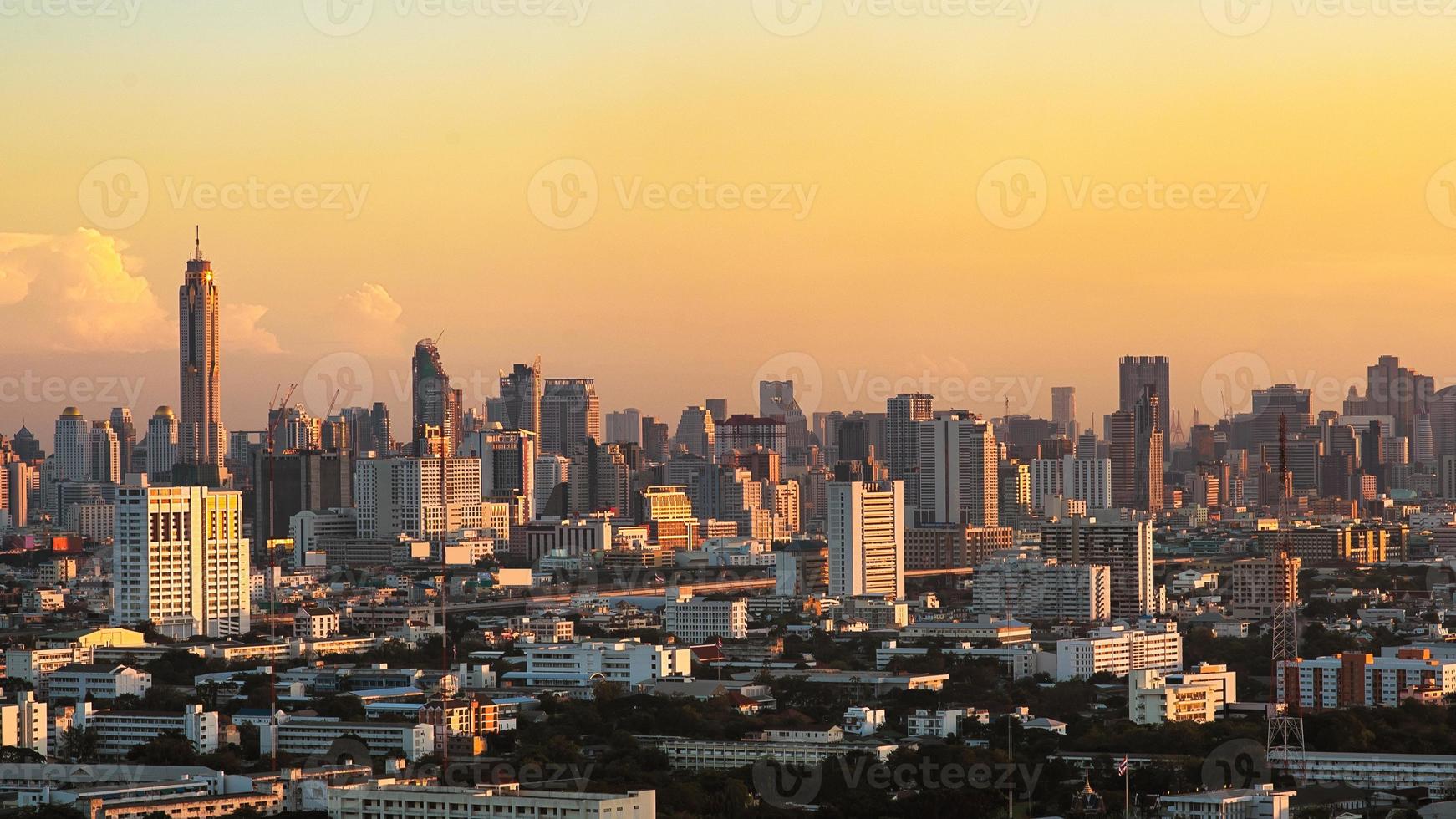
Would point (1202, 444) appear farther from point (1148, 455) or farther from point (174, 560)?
point (174, 560)

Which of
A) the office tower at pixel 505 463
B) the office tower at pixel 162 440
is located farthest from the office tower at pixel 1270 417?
the office tower at pixel 162 440

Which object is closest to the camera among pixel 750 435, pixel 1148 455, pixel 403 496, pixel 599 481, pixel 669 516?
pixel 403 496

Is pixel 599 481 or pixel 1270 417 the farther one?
pixel 1270 417

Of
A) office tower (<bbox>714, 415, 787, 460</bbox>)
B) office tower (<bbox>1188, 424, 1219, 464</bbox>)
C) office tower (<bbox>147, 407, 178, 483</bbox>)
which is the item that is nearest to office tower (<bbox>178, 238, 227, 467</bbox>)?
office tower (<bbox>147, 407, 178, 483</bbox>)

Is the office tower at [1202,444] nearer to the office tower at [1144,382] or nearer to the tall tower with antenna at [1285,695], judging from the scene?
the office tower at [1144,382]

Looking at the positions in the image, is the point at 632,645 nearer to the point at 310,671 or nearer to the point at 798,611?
the point at 310,671

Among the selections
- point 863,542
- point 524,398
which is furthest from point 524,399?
point 863,542

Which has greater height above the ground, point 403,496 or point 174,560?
point 403,496
